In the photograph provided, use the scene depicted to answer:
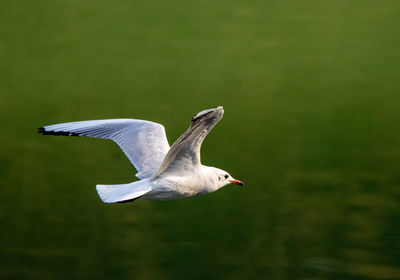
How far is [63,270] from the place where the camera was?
6230 mm

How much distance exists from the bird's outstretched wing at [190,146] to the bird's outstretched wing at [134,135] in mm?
367

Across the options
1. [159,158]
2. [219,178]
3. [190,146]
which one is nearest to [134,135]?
[159,158]

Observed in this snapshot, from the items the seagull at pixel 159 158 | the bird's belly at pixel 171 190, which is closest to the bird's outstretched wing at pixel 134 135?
the seagull at pixel 159 158

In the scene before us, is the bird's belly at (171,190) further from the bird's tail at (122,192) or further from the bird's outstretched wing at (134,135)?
the bird's outstretched wing at (134,135)

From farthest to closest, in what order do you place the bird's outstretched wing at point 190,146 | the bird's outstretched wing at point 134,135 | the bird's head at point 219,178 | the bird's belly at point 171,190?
the bird's outstretched wing at point 134,135 → the bird's head at point 219,178 → the bird's belly at point 171,190 → the bird's outstretched wing at point 190,146

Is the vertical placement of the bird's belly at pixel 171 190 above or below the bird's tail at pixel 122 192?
below

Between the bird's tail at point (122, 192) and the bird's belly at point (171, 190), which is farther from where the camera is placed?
the bird's belly at point (171, 190)

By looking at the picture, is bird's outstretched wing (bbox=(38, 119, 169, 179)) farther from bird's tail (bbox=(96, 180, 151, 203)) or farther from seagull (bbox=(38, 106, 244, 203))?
bird's tail (bbox=(96, 180, 151, 203))

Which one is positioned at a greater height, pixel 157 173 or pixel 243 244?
pixel 157 173

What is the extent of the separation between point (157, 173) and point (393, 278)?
1.95 m

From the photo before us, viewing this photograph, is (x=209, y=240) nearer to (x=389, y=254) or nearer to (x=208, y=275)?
(x=208, y=275)

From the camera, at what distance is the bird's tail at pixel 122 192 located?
15.1 feet

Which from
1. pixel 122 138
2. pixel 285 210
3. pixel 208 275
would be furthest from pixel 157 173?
pixel 285 210

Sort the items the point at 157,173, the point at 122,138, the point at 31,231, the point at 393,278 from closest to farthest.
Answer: the point at 157,173
the point at 122,138
the point at 393,278
the point at 31,231
